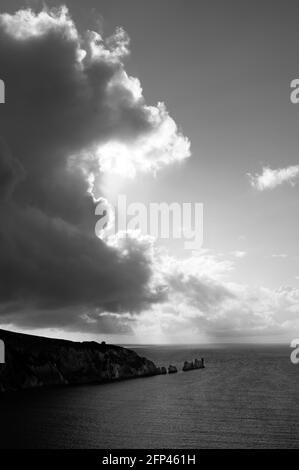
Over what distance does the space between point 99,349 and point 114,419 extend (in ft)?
315

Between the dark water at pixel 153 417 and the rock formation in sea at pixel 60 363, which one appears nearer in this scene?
the dark water at pixel 153 417

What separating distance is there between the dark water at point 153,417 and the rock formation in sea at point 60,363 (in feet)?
40.4

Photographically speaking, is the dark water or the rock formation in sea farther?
the rock formation in sea

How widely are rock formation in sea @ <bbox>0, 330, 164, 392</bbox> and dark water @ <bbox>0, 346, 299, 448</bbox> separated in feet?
40.4

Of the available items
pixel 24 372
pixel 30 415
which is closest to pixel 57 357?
pixel 24 372

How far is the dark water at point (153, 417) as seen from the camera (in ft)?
223

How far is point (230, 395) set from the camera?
117 meters

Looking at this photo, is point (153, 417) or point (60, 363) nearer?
Answer: point (153, 417)

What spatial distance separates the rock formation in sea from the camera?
132m

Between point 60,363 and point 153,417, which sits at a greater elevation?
point 60,363

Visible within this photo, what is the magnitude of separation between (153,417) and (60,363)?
78123 mm

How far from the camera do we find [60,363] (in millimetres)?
154875
